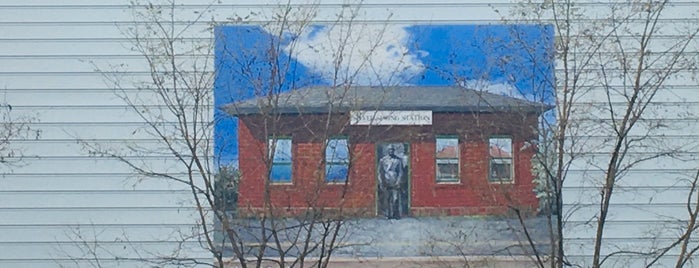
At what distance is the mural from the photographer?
10852 millimetres

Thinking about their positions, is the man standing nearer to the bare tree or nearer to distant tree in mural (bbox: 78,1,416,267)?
Result: distant tree in mural (bbox: 78,1,416,267)

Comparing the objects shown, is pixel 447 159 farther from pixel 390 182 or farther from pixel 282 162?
pixel 282 162

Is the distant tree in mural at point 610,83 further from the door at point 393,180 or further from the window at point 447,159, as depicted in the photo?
the door at point 393,180

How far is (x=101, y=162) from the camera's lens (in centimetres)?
1108

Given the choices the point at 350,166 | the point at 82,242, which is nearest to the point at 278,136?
the point at 350,166

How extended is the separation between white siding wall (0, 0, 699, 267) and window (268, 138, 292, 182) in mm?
1084

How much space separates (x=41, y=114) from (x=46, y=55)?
0.69 metres

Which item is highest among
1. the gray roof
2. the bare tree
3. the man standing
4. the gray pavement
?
the gray roof

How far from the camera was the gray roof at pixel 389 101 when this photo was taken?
10.6 meters

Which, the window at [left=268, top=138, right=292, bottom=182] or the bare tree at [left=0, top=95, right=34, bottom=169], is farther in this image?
the bare tree at [left=0, top=95, right=34, bottom=169]

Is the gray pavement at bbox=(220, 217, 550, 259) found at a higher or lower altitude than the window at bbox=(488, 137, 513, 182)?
lower

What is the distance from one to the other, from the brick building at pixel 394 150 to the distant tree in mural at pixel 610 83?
1.42ft

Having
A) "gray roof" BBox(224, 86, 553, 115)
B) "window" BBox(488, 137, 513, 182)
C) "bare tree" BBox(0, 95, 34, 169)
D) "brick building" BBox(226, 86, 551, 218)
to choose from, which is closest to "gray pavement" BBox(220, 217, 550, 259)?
"brick building" BBox(226, 86, 551, 218)

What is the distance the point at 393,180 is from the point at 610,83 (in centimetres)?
269
